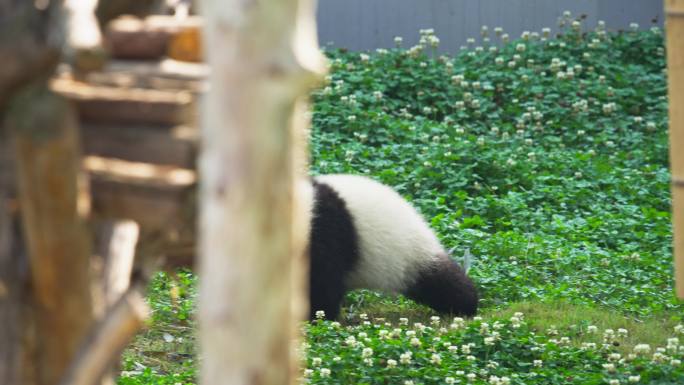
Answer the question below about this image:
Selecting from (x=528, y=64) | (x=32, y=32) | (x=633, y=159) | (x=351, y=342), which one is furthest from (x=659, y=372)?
(x=528, y=64)

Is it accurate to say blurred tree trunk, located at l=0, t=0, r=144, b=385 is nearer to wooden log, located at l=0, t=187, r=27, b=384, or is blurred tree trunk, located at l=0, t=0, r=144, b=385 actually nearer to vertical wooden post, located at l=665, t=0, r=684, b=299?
wooden log, located at l=0, t=187, r=27, b=384

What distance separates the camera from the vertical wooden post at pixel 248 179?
89.4 inches

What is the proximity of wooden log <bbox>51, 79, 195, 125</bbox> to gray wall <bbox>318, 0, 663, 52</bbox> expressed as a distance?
9639 mm

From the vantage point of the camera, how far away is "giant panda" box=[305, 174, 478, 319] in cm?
662

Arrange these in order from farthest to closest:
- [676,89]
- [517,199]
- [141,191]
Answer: [517,199], [676,89], [141,191]

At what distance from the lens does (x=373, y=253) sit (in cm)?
684

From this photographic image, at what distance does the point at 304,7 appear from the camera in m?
2.41

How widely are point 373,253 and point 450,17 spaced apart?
19.4ft

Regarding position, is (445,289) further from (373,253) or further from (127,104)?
(127,104)

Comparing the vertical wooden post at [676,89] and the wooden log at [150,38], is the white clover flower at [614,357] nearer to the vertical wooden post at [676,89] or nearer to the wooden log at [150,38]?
the vertical wooden post at [676,89]

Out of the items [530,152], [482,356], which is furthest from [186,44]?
[530,152]

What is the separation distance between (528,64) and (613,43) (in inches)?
43.3

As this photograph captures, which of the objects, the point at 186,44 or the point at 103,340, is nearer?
the point at 103,340

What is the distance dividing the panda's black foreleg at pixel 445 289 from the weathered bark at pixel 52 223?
3988 mm
